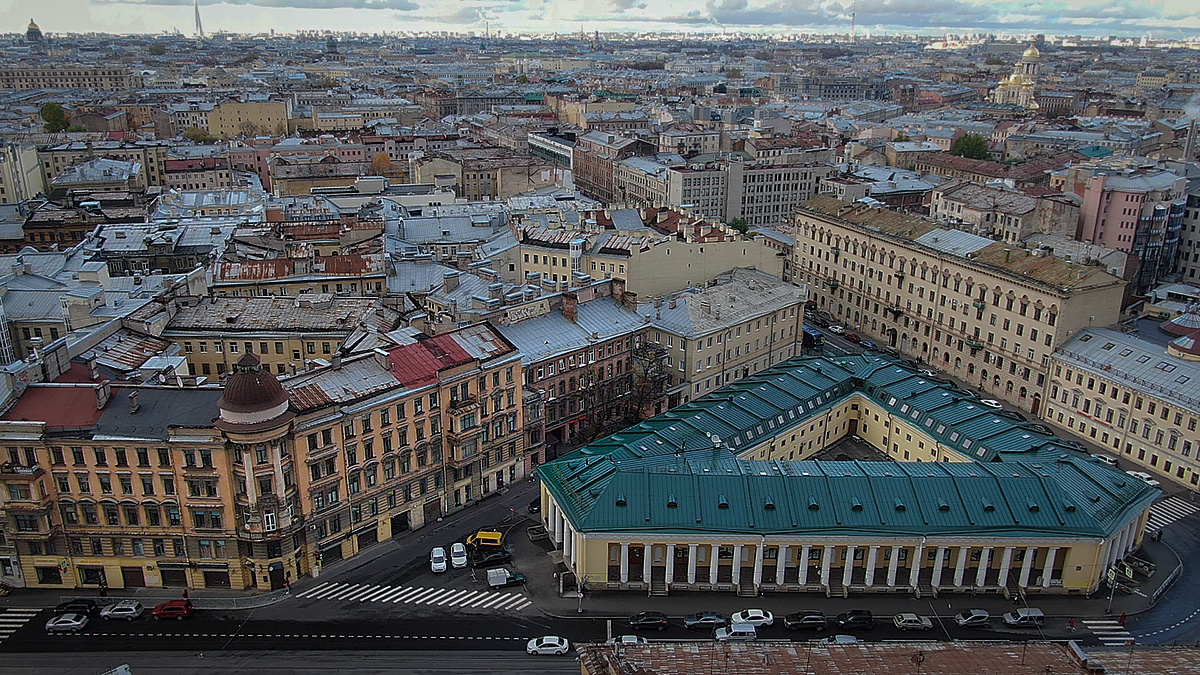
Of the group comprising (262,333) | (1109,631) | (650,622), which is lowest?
(1109,631)

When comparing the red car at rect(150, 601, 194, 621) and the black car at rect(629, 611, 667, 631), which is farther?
the red car at rect(150, 601, 194, 621)

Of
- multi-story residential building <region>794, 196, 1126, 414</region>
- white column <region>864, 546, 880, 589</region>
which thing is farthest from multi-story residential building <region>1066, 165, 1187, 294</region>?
white column <region>864, 546, 880, 589</region>

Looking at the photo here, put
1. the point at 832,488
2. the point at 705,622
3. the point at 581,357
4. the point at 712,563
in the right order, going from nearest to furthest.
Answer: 1. the point at 705,622
2. the point at 712,563
3. the point at 832,488
4. the point at 581,357

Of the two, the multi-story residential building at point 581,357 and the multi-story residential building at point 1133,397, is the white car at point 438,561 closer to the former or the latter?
the multi-story residential building at point 581,357

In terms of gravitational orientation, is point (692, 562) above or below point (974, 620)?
above

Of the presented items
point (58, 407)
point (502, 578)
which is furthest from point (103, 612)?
point (502, 578)

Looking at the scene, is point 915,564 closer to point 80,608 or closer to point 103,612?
point 103,612

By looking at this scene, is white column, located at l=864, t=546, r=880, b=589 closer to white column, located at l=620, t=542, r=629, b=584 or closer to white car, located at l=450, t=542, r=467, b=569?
white column, located at l=620, t=542, r=629, b=584
